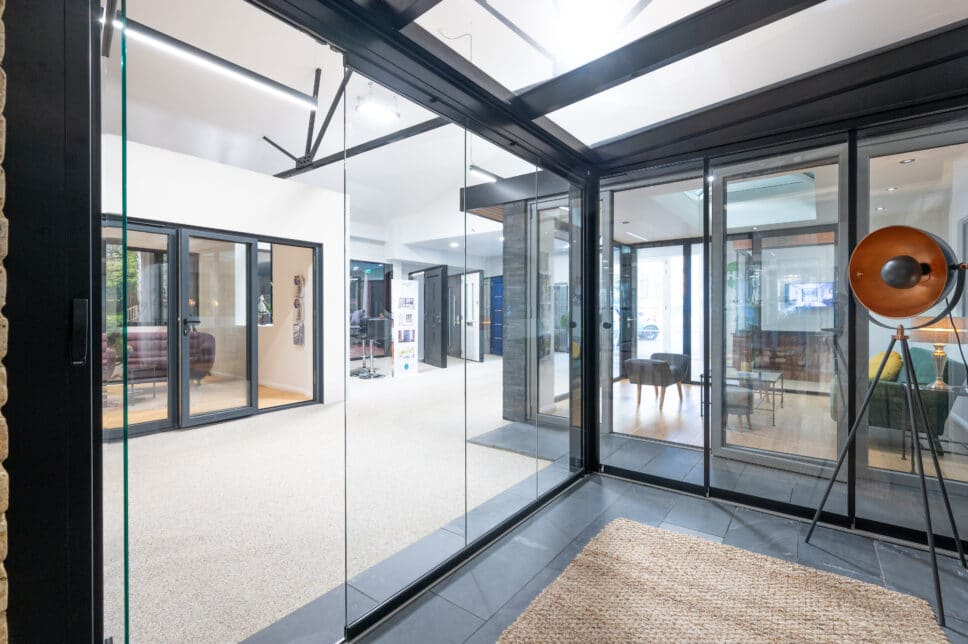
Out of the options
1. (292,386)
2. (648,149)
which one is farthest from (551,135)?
(292,386)

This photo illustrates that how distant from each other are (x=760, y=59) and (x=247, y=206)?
5.31 metres

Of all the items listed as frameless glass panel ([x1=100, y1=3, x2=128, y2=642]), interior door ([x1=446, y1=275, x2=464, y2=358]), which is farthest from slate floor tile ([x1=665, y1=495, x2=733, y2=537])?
frameless glass panel ([x1=100, y1=3, x2=128, y2=642])

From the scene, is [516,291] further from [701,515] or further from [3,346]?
[3,346]

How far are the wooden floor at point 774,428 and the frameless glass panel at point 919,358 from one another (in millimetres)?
12

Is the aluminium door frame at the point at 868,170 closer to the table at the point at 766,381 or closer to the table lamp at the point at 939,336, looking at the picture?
the table lamp at the point at 939,336

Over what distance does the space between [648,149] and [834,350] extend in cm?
180

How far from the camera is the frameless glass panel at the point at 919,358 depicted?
2482mm

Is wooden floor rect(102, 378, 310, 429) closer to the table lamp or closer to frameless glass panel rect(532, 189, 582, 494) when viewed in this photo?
frameless glass panel rect(532, 189, 582, 494)

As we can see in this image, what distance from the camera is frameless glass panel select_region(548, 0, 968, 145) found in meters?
1.91

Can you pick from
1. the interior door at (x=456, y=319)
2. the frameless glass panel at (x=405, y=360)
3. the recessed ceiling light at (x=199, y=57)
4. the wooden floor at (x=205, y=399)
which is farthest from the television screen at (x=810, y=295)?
the wooden floor at (x=205, y=399)

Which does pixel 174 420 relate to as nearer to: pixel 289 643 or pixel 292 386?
pixel 292 386

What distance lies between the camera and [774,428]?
315 centimetres

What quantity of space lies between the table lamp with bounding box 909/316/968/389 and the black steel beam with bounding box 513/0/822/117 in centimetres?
199

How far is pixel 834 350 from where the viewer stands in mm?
2828
